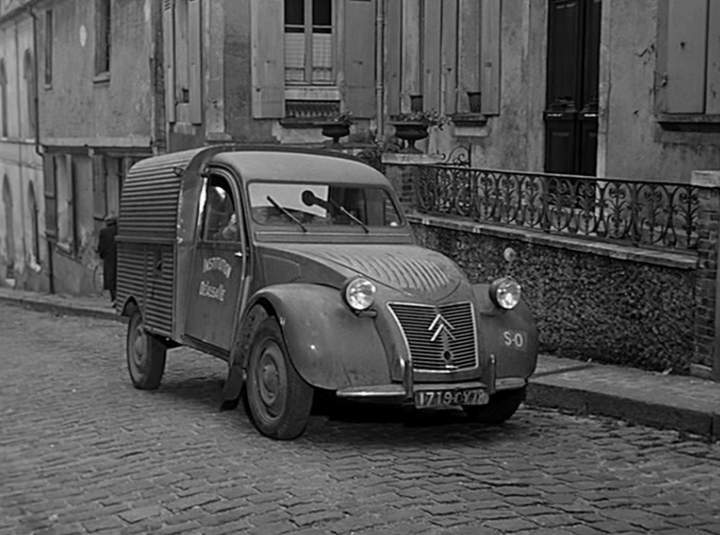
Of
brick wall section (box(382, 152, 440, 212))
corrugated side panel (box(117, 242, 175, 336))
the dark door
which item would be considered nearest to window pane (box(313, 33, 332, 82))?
brick wall section (box(382, 152, 440, 212))

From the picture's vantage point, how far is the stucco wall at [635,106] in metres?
11.7

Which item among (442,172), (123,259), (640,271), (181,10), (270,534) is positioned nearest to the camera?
(270,534)

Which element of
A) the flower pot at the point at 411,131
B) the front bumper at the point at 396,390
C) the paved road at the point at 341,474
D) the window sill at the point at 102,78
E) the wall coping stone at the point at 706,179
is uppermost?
the window sill at the point at 102,78

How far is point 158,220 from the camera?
10.4m

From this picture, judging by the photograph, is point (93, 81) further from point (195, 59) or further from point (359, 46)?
point (359, 46)

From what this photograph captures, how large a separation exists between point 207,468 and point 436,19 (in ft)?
34.0

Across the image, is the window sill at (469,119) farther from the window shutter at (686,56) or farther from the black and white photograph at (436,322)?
the window shutter at (686,56)

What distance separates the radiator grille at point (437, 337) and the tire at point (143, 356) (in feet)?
11.3

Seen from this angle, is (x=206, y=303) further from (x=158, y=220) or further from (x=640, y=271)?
(x=640, y=271)

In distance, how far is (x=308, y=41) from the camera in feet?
61.6

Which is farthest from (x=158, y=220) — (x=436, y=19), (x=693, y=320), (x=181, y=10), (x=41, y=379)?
(x=181, y=10)

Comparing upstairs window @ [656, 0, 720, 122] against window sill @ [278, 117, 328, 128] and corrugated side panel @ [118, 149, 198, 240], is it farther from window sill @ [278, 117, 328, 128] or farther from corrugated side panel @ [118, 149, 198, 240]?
window sill @ [278, 117, 328, 128]

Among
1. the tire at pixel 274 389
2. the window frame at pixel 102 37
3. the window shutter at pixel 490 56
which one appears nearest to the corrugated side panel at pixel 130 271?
the tire at pixel 274 389

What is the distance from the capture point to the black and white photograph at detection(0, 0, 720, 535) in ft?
22.3
